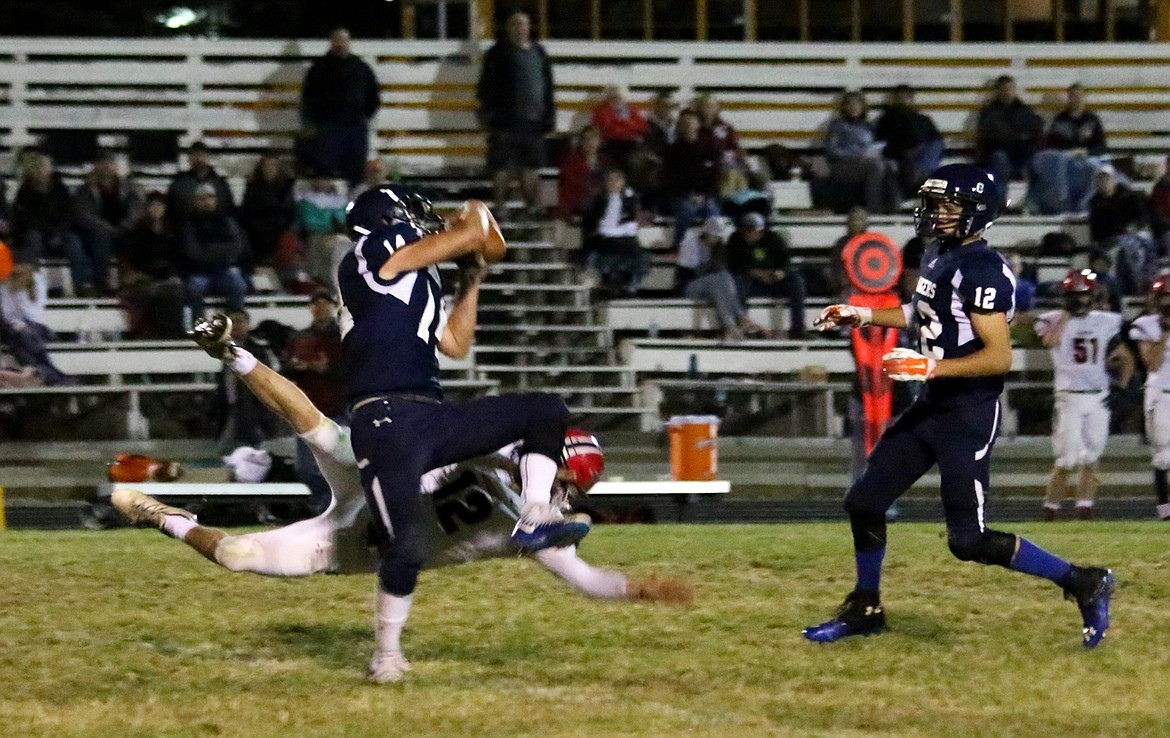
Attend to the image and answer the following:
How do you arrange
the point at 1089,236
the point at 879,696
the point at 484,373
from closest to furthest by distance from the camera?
the point at 879,696
the point at 484,373
the point at 1089,236

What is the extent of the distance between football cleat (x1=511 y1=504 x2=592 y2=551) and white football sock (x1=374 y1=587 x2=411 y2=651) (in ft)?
1.58

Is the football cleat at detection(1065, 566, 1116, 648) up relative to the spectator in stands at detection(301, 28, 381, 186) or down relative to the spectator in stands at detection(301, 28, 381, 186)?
down

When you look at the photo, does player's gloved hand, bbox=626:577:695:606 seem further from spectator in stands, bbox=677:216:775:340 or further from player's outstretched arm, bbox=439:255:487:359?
spectator in stands, bbox=677:216:775:340

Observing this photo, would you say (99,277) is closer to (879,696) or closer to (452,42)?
(452,42)

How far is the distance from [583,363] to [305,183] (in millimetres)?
3153

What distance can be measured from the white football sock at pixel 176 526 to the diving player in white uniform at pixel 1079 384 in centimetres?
840

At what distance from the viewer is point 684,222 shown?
18359mm

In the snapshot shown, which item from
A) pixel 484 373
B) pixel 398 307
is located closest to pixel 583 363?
pixel 484 373

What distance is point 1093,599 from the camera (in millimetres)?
7594

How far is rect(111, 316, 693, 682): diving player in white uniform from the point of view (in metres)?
7.50

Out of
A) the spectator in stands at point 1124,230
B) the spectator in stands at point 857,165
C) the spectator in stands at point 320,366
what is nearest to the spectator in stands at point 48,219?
the spectator in stands at point 320,366

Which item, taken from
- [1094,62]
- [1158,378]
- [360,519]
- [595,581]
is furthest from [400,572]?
[1094,62]

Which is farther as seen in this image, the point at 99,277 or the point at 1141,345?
the point at 99,277

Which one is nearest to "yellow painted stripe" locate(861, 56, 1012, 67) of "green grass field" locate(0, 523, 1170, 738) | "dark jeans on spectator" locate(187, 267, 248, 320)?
"dark jeans on spectator" locate(187, 267, 248, 320)
